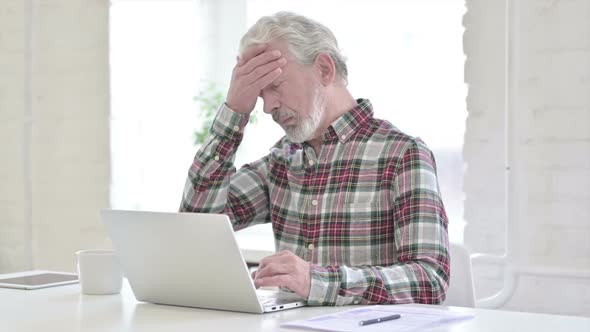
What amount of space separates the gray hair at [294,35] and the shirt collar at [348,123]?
5.5 inches

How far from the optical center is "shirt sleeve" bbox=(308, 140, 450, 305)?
4.92 feet

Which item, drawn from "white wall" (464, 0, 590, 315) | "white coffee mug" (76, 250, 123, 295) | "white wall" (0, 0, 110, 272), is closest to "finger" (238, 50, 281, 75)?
"white coffee mug" (76, 250, 123, 295)

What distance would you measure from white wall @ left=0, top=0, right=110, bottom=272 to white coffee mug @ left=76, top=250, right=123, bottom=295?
159 cm

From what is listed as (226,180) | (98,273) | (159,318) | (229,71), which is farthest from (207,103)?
(159,318)

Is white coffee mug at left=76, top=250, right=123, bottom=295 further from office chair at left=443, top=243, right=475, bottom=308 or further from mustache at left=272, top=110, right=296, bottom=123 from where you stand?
office chair at left=443, top=243, right=475, bottom=308

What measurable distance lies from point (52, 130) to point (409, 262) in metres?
2.07

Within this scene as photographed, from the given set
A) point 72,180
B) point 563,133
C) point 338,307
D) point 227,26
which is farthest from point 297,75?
point 72,180

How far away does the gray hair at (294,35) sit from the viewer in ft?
6.30

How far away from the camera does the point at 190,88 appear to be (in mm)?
3365

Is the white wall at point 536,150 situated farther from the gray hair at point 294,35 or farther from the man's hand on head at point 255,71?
the man's hand on head at point 255,71

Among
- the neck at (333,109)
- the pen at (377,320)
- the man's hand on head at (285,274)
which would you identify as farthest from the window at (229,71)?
the pen at (377,320)

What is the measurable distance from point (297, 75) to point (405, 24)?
1062 mm

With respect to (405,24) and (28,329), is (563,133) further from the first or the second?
(28,329)

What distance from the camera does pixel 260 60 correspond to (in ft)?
6.24
